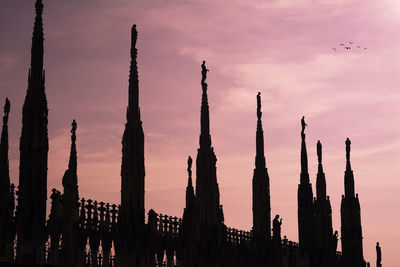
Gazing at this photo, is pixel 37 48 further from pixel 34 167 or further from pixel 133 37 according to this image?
pixel 133 37

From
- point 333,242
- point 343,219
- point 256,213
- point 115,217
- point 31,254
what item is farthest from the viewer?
point 343,219

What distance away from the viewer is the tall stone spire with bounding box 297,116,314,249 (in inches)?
2254

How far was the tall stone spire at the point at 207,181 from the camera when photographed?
150ft

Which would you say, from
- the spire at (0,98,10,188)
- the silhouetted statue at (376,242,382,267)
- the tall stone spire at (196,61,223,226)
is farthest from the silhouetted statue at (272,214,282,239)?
the spire at (0,98,10,188)

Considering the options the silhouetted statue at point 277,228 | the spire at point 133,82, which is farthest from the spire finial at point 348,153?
the spire at point 133,82

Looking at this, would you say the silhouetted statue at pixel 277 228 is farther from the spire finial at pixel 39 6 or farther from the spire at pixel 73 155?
the spire finial at pixel 39 6

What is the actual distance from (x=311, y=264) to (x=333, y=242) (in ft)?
12.5

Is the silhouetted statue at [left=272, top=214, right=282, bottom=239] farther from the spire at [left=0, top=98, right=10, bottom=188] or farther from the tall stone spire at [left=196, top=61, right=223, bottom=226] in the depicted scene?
the spire at [left=0, top=98, right=10, bottom=188]

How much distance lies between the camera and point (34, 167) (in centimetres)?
3288

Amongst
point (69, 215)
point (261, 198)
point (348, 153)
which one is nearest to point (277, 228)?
point (261, 198)

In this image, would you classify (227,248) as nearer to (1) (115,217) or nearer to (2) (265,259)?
(2) (265,259)

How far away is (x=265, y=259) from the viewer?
156 ft

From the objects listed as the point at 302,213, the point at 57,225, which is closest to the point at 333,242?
the point at 302,213

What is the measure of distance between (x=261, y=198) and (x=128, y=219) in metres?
18.0
